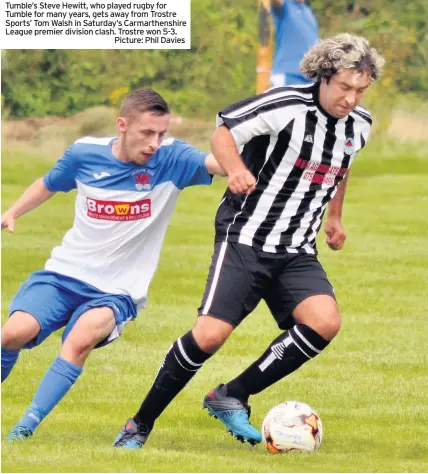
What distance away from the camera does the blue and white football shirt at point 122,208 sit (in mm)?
7199

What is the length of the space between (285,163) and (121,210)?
0.95 metres

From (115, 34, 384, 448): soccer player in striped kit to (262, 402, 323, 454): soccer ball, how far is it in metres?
0.12

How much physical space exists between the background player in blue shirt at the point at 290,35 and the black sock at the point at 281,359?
7257mm

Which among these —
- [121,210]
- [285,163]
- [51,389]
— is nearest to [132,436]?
[51,389]

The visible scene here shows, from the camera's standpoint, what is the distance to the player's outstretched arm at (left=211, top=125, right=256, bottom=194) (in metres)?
6.38

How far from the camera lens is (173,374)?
6855mm

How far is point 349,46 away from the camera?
6.80 m

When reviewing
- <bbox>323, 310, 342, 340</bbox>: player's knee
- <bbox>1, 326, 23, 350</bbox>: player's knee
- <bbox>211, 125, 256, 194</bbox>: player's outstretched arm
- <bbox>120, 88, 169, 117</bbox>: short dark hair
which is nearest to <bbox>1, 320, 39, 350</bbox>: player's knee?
<bbox>1, 326, 23, 350</bbox>: player's knee

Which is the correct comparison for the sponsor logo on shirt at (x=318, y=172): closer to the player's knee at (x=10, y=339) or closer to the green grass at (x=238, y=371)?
the green grass at (x=238, y=371)

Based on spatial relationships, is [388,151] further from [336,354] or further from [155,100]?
[155,100]

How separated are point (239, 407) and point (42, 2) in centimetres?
309

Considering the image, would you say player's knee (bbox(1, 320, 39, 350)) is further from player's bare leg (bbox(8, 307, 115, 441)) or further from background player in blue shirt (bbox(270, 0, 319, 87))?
background player in blue shirt (bbox(270, 0, 319, 87))

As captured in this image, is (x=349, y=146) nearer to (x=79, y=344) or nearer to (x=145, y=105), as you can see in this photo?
(x=145, y=105)

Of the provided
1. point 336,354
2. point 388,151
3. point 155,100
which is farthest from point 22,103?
point 155,100
